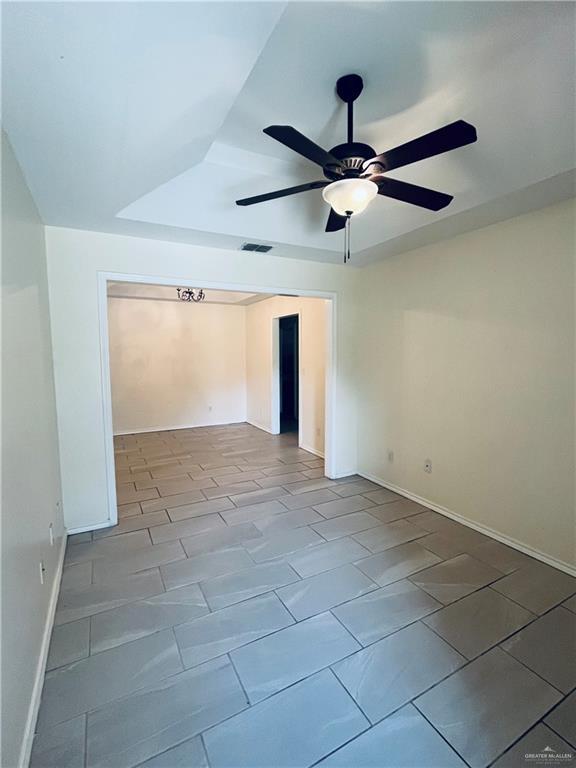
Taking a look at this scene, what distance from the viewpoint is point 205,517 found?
3.14 m

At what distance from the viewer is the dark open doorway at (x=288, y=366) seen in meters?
6.65

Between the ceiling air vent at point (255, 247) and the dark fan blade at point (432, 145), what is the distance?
1559 millimetres

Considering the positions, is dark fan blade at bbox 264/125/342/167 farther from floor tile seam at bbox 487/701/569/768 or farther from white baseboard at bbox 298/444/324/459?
white baseboard at bbox 298/444/324/459

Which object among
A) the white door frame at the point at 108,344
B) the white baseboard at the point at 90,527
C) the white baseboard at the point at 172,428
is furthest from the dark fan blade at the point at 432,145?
the white baseboard at the point at 172,428

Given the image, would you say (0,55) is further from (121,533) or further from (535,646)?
(535,646)

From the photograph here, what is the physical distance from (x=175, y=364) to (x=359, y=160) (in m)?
5.50

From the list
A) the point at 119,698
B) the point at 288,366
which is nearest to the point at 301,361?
the point at 288,366

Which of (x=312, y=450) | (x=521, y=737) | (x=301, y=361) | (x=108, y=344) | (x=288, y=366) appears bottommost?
(x=521, y=737)

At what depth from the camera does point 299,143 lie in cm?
154

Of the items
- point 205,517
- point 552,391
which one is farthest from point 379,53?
point 205,517

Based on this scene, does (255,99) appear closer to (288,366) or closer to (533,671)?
(533,671)

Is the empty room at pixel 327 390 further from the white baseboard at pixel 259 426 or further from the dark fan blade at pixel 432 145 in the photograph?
the white baseboard at pixel 259 426

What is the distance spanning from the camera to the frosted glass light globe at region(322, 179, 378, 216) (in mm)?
1727

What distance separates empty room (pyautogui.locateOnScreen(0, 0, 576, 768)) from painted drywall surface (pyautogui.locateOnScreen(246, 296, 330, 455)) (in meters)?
0.82
